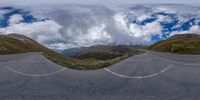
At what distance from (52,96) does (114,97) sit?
2.27 m

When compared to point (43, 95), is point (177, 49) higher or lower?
lower

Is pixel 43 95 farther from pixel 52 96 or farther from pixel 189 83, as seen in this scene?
pixel 189 83

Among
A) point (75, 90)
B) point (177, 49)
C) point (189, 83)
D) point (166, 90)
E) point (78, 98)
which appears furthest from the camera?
point (177, 49)

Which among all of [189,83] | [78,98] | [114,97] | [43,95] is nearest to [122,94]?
[114,97]

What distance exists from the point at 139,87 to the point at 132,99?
3286 millimetres

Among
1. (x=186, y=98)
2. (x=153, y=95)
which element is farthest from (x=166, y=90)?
(x=186, y=98)

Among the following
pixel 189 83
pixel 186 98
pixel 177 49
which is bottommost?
pixel 177 49

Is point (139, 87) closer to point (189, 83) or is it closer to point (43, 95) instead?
point (189, 83)

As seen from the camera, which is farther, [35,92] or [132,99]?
[35,92]

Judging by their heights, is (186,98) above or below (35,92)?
above

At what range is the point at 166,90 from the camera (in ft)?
48.6

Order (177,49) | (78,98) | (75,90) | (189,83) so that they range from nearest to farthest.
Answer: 1. (78,98)
2. (75,90)
3. (189,83)
4. (177,49)

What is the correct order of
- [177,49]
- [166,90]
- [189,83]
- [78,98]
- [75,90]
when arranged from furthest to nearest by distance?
[177,49] < [189,83] < [75,90] < [166,90] < [78,98]

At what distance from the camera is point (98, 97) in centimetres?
1350
